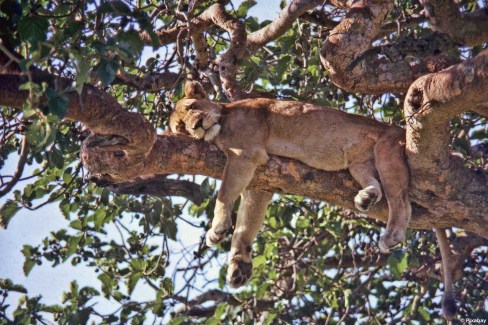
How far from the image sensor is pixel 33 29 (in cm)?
392

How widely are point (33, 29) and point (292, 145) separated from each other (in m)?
2.67

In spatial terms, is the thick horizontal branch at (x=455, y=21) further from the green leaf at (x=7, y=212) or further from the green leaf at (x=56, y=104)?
the green leaf at (x=7, y=212)

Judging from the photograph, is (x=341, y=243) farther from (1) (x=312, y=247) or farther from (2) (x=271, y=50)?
(2) (x=271, y=50)

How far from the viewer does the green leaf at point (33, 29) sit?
388 cm

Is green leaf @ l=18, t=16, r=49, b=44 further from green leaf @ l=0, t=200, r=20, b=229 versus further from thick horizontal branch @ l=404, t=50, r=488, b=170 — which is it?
green leaf @ l=0, t=200, r=20, b=229

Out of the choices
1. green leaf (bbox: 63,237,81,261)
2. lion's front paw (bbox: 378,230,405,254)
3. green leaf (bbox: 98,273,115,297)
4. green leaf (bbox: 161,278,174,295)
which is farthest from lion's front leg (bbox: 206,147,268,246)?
green leaf (bbox: 63,237,81,261)

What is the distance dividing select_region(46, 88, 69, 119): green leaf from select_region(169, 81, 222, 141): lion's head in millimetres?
2203

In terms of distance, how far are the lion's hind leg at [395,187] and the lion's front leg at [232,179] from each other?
2.97ft

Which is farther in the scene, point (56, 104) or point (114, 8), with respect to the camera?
point (114, 8)

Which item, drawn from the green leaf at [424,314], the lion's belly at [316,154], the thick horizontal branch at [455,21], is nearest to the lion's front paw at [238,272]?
the lion's belly at [316,154]

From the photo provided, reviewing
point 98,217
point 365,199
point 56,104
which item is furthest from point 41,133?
point 98,217

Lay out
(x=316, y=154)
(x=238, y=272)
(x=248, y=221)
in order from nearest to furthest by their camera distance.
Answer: (x=316, y=154), (x=238, y=272), (x=248, y=221)

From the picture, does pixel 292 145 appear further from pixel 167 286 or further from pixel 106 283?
pixel 106 283

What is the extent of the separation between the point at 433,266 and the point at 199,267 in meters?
2.34
